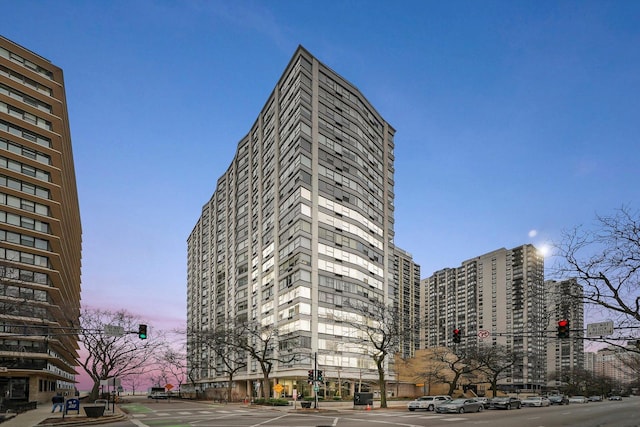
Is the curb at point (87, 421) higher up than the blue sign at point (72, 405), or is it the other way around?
the blue sign at point (72, 405)

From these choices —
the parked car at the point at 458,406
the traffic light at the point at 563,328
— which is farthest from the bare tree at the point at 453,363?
the traffic light at the point at 563,328

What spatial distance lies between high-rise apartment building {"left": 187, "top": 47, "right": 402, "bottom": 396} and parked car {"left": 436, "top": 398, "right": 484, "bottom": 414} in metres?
30.1

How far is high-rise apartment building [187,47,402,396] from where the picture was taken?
73938 mm

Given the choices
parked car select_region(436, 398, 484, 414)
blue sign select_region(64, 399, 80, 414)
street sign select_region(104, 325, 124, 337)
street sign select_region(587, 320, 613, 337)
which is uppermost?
street sign select_region(587, 320, 613, 337)

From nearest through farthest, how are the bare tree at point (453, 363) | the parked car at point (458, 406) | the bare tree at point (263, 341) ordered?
1. the parked car at point (458, 406)
2. the bare tree at point (263, 341)
3. the bare tree at point (453, 363)

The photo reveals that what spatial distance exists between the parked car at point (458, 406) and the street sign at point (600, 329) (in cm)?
1795

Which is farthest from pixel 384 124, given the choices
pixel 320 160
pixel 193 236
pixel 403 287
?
pixel 403 287

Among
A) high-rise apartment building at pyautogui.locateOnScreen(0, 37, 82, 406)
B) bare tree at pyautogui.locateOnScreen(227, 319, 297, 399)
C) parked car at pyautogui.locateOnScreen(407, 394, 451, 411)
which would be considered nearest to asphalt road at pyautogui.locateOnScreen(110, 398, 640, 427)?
parked car at pyautogui.locateOnScreen(407, 394, 451, 411)

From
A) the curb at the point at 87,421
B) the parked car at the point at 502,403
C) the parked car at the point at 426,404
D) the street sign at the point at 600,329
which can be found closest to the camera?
the street sign at the point at 600,329

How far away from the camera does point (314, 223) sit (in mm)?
75688

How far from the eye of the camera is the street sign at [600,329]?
24.9m

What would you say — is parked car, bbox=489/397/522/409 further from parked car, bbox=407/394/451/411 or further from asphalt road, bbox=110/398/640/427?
asphalt road, bbox=110/398/640/427

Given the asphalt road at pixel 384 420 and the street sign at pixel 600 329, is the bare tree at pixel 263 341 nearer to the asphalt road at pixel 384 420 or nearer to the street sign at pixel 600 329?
the asphalt road at pixel 384 420

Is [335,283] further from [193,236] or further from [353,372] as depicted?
[193,236]
